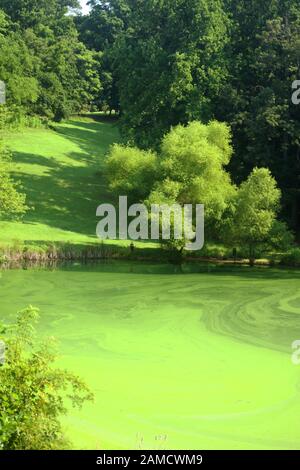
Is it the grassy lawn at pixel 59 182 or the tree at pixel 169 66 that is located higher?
the tree at pixel 169 66

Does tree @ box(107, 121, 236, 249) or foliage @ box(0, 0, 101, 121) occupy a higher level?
foliage @ box(0, 0, 101, 121)

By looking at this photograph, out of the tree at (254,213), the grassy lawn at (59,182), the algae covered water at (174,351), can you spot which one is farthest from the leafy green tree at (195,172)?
the algae covered water at (174,351)

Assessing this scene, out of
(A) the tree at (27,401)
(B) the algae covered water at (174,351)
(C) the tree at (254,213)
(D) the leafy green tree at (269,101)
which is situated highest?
(D) the leafy green tree at (269,101)

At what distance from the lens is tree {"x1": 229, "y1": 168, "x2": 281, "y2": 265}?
1297 inches

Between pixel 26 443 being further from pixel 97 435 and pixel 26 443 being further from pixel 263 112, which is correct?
pixel 263 112

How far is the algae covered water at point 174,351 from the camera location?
1020 centimetres

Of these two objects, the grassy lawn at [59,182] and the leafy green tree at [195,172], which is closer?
the leafy green tree at [195,172]

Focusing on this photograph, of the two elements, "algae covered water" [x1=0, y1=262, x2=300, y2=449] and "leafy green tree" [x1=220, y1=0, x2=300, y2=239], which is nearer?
"algae covered water" [x1=0, y1=262, x2=300, y2=449]

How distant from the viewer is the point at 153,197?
32781 mm

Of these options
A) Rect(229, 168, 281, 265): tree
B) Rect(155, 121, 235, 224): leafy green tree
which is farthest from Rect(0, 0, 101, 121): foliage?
Rect(229, 168, 281, 265): tree

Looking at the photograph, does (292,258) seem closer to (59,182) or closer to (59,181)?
(59,182)

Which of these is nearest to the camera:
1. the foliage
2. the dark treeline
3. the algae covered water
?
the algae covered water

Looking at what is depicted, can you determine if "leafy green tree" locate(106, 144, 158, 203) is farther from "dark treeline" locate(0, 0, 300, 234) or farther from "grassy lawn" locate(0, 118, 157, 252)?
"dark treeline" locate(0, 0, 300, 234)

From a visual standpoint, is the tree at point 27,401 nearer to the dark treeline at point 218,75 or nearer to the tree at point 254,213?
the tree at point 254,213
